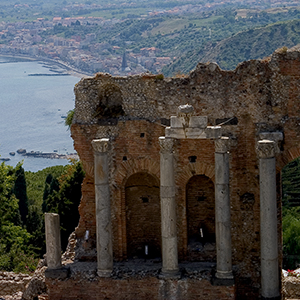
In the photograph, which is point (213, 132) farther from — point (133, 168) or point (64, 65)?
point (64, 65)

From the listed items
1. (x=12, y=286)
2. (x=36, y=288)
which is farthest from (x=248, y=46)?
(x=36, y=288)

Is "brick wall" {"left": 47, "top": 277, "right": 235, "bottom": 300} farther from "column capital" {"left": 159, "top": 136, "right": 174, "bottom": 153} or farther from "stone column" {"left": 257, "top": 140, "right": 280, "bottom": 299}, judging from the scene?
"column capital" {"left": 159, "top": 136, "right": 174, "bottom": 153}

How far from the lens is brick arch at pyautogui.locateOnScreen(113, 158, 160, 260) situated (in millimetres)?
21031

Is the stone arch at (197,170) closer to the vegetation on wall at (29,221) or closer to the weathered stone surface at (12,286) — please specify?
the weathered stone surface at (12,286)

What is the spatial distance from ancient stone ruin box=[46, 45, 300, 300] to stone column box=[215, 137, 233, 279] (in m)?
0.03

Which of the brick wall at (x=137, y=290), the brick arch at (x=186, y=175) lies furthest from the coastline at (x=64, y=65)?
the brick wall at (x=137, y=290)

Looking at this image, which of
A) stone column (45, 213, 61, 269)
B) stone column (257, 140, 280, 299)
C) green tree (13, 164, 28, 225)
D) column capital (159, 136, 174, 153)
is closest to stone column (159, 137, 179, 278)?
column capital (159, 136, 174, 153)

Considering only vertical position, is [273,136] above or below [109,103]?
below

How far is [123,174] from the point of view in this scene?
21109 mm

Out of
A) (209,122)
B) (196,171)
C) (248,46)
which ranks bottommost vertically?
(196,171)

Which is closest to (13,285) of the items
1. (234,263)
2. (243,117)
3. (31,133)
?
(234,263)

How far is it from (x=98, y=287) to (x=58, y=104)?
123m

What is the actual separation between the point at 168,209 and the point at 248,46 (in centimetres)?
7635

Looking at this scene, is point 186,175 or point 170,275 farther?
point 186,175
